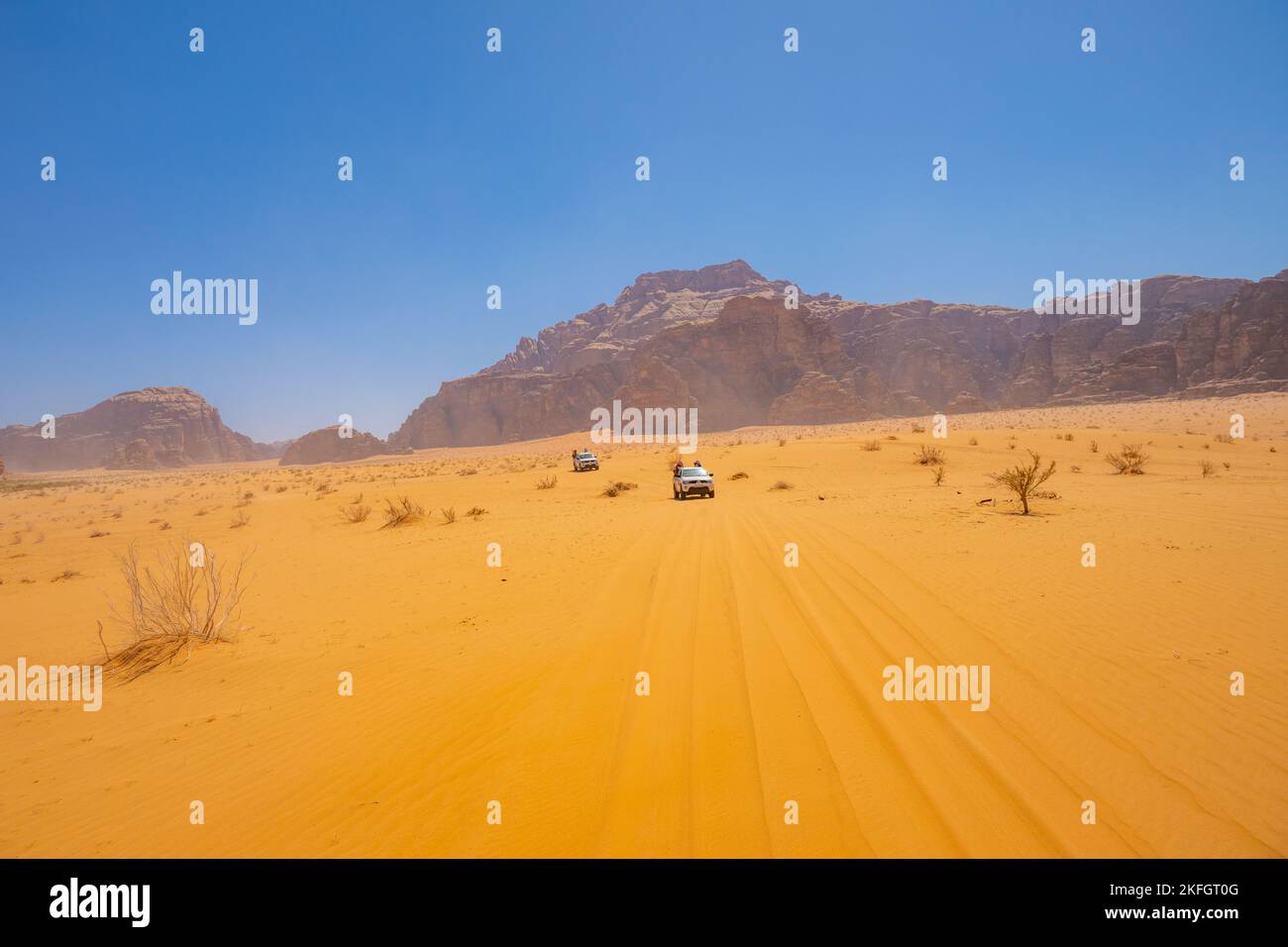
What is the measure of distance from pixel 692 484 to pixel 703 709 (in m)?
16.3

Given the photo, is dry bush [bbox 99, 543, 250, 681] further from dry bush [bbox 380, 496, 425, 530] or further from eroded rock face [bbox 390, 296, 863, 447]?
eroded rock face [bbox 390, 296, 863, 447]

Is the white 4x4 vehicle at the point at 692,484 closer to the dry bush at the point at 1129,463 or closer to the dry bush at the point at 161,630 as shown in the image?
the dry bush at the point at 1129,463

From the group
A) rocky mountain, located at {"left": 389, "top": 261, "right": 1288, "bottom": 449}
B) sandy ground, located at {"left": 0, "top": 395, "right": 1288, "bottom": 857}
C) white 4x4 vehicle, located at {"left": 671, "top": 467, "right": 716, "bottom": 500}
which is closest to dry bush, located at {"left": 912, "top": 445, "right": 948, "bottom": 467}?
white 4x4 vehicle, located at {"left": 671, "top": 467, "right": 716, "bottom": 500}

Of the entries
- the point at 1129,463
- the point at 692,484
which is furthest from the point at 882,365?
the point at 692,484

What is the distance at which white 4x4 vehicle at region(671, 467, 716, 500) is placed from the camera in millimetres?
20438

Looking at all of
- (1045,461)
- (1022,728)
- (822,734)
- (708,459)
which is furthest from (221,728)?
(708,459)

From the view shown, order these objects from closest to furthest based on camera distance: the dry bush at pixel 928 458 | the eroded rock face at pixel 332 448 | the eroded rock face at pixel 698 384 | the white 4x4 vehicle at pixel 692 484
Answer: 1. the white 4x4 vehicle at pixel 692 484
2. the dry bush at pixel 928 458
3. the eroded rock face at pixel 698 384
4. the eroded rock face at pixel 332 448

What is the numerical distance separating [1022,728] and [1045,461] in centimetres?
2600

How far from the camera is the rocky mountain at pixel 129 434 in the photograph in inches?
5684

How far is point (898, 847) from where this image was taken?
2742 mm

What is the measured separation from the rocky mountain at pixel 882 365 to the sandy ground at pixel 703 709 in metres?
92.9

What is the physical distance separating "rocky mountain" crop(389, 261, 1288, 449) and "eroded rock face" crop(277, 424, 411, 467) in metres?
12.4

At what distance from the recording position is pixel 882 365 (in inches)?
4783

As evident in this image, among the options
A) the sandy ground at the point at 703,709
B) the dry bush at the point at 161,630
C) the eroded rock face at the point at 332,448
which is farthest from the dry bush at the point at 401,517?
the eroded rock face at the point at 332,448
